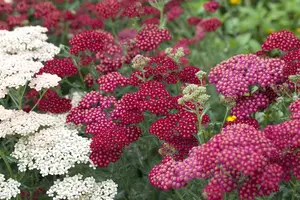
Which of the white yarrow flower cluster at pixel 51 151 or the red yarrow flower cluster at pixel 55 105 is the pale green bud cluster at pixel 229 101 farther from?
the red yarrow flower cluster at pixel 55 105

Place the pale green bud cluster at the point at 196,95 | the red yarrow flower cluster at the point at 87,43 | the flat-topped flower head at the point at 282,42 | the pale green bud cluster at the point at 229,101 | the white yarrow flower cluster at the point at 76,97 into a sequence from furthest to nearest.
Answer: the white yarrow flower cluster at the point at 76,97
the red yarrow flower cluster at the point at 87,43
the flat-topped flower head at the point at 282,42
the pale green bud cluster at the point at 229,101
the pale green bud cluster at the point at 196,95

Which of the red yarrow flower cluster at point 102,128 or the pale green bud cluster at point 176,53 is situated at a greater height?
the pale green bud cluster at point 176,53

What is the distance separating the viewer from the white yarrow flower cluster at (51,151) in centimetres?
384

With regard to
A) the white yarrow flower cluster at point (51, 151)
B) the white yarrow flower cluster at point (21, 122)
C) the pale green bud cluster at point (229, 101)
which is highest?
the pale green bud cluster at point (229, 101)

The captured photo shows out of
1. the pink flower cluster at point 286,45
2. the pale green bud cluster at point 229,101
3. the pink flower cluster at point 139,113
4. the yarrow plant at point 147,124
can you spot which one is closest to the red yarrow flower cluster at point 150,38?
the yarrow plant at point 147,124

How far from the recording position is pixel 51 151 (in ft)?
12.9

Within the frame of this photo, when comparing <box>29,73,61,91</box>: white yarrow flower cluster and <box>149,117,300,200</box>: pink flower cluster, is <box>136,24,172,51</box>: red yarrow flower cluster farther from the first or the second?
<box>149,117,300,200</box>: pink flower cluster

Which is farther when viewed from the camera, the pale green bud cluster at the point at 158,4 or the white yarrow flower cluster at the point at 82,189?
the pale green bud cluster at the point at 158,4

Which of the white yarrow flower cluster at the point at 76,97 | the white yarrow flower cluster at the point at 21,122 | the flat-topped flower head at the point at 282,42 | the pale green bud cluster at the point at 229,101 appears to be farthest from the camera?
the white yarrow flower cluster at the point at 76,97

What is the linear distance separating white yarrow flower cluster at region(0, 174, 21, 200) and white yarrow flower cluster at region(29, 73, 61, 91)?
0.75 meters

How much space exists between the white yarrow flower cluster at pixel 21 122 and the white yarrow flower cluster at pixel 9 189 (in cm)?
35

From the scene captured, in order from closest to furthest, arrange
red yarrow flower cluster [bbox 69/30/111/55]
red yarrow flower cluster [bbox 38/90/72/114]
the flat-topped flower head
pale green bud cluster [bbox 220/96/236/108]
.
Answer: pale green bud cluster [bbox 220/96/236/108], the flat-topped flower head, red yarrow flower cluster [bbox 38/90/72/114], red yarrow flower cluster [bbox 69/30/111/55]

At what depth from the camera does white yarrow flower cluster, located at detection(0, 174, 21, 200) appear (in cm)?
380

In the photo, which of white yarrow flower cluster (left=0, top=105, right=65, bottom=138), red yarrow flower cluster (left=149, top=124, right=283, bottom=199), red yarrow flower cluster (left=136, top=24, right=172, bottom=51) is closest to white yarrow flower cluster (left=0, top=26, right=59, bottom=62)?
white yarrow flower cluster (left=0, top=105, right=65, bottom=138)
